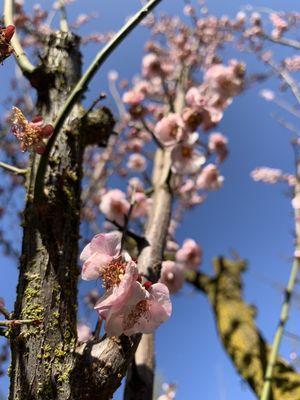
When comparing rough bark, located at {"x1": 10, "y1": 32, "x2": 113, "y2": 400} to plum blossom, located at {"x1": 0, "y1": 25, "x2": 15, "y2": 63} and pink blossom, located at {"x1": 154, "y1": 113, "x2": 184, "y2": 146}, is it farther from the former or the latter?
pink blossom, located at {"x1": 154, "y1": 113, "x2": 184, "y2": 146}

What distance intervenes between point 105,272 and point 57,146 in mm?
661

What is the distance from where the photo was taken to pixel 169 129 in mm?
3201

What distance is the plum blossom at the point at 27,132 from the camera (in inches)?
55.0

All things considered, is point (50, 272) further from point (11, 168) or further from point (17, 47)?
point (17, 47)

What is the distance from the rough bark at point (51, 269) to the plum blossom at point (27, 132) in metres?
0.20

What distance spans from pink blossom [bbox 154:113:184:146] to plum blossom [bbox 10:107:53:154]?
5.90 ft

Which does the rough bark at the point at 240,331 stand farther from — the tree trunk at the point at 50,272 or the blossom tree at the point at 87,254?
the tree trunk at the point at 50,272

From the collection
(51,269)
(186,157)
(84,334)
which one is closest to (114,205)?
(186,157)

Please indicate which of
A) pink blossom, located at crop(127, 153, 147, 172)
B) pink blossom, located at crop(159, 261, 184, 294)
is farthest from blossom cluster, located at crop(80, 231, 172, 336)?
pink blossom, located at crop(127, 153, 147, 172)

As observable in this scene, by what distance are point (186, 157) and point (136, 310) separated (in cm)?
210

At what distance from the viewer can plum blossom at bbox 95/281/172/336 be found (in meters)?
1.25

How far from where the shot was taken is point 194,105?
10.5ft

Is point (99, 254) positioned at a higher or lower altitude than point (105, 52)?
lower

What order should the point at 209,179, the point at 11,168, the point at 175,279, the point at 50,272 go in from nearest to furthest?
1. the point at 50,272
2. the point at 11,168
3. the point at 175,279
4. the point at 209,179
